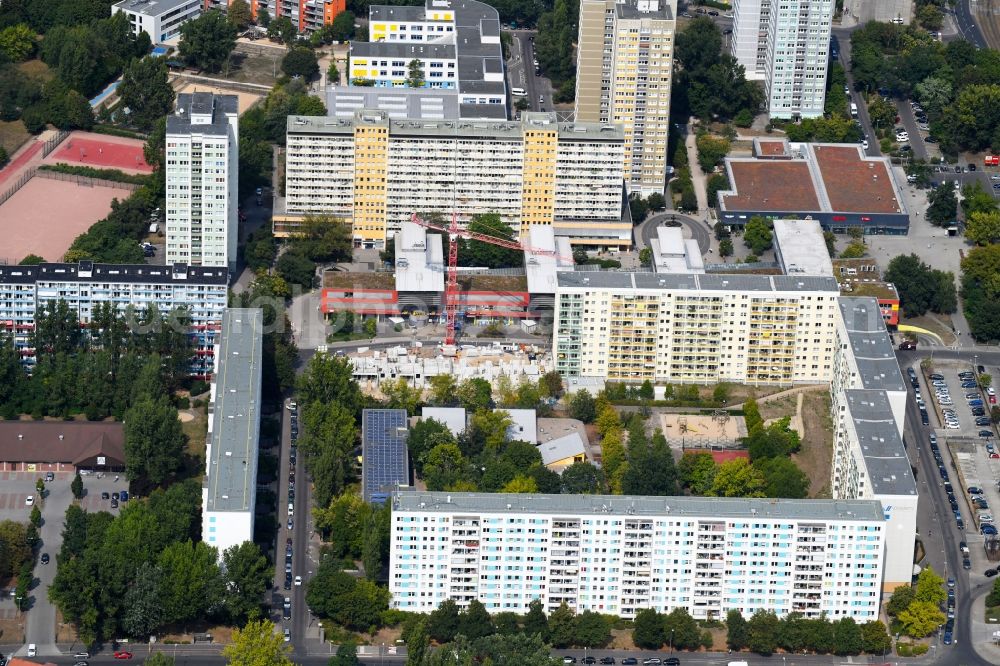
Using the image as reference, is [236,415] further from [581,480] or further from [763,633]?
[763,633]

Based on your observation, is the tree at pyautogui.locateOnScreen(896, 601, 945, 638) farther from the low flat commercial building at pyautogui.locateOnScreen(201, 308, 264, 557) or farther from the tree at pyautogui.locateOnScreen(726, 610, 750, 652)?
the low flat commercial building at pyautogui.locateOnScreen(201, 308, 264, 557)

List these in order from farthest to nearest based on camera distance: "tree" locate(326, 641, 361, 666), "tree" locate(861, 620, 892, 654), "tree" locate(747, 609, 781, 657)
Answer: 1. "tree" locate(861, 620, 892, 654)
2. "tree" locate(747, 609, 781, 657)
3. "tree" locate(326, 641, 361, 666)

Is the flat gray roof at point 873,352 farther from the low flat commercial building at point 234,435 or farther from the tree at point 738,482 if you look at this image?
the low flat commercial building at point 234,435

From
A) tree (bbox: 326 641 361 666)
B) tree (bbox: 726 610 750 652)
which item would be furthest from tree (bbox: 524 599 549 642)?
tree (bbox: 726 610 750 652)

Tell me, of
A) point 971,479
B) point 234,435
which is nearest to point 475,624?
point 234,435

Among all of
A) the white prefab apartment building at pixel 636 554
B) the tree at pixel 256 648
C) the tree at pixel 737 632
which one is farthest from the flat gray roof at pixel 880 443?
the tree at pixel 256 648

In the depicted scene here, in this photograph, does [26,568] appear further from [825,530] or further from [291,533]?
[825,530]

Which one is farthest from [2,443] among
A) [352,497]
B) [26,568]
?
[352,497]

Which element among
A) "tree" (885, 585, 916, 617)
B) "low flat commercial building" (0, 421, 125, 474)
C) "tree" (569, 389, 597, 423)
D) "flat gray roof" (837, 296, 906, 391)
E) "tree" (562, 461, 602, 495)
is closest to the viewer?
"tree" (885, 585, 916, 617)
